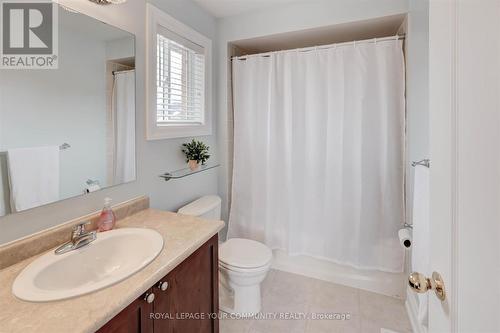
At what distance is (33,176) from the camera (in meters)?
1.06

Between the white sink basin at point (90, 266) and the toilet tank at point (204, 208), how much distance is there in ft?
2.04

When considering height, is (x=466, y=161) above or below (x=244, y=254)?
above

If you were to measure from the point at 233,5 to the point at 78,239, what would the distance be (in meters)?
2.11

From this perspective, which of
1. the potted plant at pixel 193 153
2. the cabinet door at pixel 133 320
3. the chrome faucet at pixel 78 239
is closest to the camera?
the cabinet door at pixel 133 320

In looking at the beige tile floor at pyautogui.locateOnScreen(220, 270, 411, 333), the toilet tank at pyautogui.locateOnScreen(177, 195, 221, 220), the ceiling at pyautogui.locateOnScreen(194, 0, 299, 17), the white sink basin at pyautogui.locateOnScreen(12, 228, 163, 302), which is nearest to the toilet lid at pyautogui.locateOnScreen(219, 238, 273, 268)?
the toilet tank at pyautogui.locateOnScreen(177, 195, 221, 220)

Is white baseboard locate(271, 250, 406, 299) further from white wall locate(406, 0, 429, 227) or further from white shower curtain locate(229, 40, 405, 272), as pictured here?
white wall locate(406, 0, 429, 227)

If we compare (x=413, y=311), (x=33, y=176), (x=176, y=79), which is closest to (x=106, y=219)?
(x=33, y=176)

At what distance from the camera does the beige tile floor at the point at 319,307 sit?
169 cm

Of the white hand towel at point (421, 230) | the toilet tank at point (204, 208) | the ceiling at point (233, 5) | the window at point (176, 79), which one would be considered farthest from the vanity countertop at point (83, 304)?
the ceiling at point (233, 5)

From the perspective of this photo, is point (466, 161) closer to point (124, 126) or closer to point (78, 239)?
point (78, 239)

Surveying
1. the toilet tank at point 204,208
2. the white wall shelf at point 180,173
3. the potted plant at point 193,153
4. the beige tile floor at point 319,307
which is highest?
the potted plant at point 193,153

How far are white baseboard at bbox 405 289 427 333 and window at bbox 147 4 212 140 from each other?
2.07 meters

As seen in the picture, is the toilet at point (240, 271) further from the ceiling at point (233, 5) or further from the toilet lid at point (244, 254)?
the ceiling at point (233, 5)

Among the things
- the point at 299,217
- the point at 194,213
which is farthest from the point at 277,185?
the point at 194,213
